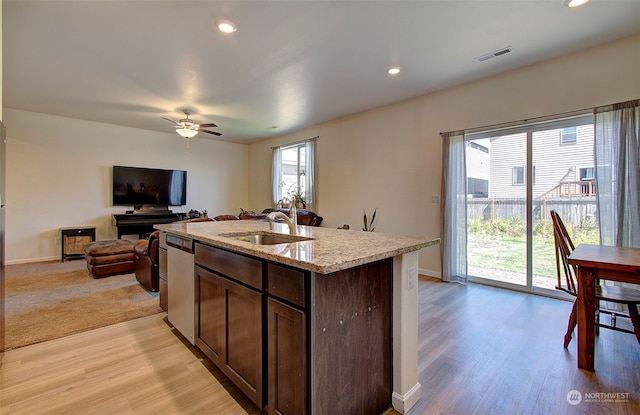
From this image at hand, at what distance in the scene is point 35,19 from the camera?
2.52m

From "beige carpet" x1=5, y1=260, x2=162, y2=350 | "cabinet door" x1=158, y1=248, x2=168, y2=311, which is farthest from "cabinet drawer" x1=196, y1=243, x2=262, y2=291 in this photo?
"beige carpet" x1=5, y1=260, x2=162, y2=350

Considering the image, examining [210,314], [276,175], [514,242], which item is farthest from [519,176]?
[276,175]

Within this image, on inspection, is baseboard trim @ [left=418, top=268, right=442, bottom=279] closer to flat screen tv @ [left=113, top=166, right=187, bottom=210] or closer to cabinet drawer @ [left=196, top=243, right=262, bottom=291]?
cabinet drawer @ [left=196, top=243, right=262, bottom=291]

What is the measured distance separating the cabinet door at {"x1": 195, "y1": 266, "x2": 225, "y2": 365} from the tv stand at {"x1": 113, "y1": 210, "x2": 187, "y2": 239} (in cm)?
467

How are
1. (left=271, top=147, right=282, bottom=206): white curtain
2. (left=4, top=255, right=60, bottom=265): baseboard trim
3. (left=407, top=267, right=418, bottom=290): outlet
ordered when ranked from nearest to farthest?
(left=407, top=267, right=418, bottom=290): outlet → (left=4, top=255, right=60, bottom=265): baseboard trim → (left=271, top=147, right=282, bottom=206): white curtain

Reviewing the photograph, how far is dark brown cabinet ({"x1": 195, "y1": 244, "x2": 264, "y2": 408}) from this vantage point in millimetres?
1519

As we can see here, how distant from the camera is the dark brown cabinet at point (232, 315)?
1.52 m

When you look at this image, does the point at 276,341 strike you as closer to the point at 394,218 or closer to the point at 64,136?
the point at 394,218

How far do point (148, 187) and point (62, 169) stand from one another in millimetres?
1465

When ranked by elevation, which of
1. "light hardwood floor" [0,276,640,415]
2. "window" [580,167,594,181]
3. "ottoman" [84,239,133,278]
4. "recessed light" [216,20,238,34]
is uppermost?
"recessed light" [216,20,238,34]

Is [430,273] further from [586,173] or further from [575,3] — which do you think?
[575,3]

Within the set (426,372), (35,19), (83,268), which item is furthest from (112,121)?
(426,372)

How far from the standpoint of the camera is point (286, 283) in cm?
133

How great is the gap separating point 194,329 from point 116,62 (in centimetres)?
317
